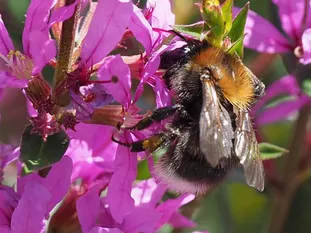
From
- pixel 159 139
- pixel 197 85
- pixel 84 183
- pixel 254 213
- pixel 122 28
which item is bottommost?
pixel 254 213

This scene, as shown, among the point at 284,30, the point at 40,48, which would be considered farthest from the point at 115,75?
the point at 284,30

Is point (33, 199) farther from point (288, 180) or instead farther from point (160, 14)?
point (288, 180)

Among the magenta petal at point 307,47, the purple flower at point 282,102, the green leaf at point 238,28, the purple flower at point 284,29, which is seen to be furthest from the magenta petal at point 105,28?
the purple flower at point 282,102

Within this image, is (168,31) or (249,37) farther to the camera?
(249,37)

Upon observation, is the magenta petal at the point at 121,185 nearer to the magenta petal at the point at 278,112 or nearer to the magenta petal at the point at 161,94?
the magenta petal at the point at 161,94

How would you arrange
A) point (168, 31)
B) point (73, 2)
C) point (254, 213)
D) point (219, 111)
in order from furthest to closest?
1. point (254, 213)
2. point (168, 31)
3. point (73, 2)
4. point (219, 111)

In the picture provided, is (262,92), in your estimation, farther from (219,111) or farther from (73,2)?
(73,2)

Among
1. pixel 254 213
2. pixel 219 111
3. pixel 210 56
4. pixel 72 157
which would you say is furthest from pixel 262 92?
pixel 254 213
